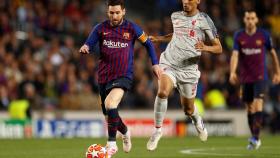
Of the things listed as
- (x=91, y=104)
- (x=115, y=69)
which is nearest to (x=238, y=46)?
(x=115, y=69)

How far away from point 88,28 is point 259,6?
5.88 m

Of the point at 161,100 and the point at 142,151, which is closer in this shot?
the point at 161,100

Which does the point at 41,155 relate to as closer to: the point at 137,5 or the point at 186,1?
the point at 186,1

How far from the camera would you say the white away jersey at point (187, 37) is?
13.4 meters

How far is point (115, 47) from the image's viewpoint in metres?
12.7

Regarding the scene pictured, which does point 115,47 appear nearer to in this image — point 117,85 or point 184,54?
point 117,85

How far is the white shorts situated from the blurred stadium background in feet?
29.5

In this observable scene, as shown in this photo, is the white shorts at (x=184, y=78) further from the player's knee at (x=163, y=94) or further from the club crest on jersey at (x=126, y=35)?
the club crest on jersey at (x=126, y=35)

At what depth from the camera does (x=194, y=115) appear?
14.1m

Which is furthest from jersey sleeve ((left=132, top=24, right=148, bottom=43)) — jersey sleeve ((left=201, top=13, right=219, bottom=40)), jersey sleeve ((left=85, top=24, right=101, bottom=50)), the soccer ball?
the soccer ball

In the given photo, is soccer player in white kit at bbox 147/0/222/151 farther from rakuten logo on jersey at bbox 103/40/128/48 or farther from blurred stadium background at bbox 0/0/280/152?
blurred stadium background at bbox 0/0/280/152

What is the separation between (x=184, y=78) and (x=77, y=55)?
456 inches

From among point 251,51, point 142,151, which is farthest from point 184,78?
point 251,51

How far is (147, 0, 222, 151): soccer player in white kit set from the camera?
13.3 m
